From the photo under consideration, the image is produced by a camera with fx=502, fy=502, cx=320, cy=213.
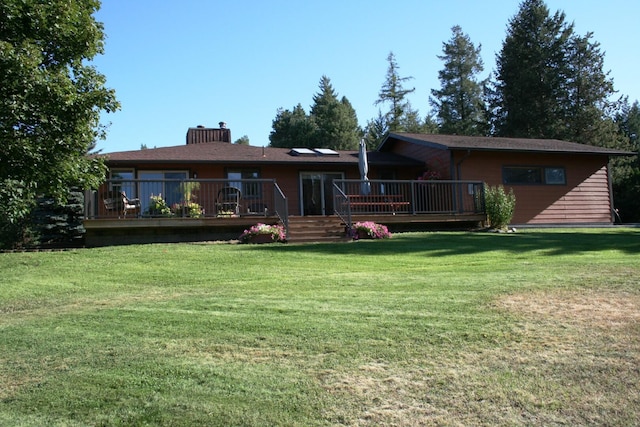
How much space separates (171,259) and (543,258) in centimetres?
663

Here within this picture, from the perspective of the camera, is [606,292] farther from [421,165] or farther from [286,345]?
[421,165]

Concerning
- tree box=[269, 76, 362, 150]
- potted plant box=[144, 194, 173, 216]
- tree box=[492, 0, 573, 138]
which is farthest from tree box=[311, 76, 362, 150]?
potted plant box=[144, 194, 173, 216]

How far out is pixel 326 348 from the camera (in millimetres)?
3945

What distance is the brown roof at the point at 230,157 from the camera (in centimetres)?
1538

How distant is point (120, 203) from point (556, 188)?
14868 millimetres

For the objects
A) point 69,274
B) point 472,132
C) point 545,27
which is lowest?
point 69,274

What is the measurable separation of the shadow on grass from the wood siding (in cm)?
499

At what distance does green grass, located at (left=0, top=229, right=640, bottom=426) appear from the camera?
9.95ft

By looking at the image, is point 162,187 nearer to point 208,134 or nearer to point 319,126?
point 208,134

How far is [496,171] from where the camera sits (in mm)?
17578

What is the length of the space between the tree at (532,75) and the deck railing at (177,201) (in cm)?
2631

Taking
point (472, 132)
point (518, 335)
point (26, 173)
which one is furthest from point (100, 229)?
point (472, 132)

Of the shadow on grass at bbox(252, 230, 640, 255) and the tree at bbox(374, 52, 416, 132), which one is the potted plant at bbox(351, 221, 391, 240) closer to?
the shadow on grass at bbox(252, 230, 640, 255)

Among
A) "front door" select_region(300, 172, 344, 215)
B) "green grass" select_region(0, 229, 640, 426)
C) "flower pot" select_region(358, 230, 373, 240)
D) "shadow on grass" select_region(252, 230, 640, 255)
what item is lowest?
"green grass" select_region(0, 229, 640, 426)
